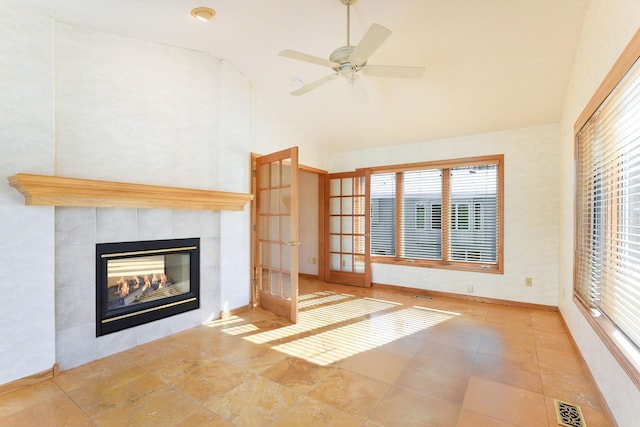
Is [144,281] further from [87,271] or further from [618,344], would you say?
[618,344]

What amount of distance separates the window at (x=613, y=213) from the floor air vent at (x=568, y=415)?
1.59 feet

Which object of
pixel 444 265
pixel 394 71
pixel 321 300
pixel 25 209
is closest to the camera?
pixel 25 209

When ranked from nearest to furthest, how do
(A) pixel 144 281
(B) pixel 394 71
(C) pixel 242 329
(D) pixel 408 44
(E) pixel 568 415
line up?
(E) pixel 568 415 < (B) pixel 394 71 < (D) pixel 408 44 < (A) pixel 144 281 < (C) pixel 242 329

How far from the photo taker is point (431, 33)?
2.73 m

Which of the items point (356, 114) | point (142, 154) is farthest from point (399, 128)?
point (142, 154)

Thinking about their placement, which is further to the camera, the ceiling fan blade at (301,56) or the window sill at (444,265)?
the window sill at (444,265)

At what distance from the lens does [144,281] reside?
3.04 m

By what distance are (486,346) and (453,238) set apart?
6.69 ft

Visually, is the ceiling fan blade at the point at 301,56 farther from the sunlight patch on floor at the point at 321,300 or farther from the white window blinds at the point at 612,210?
the sunlight patch on floor at the point at 321,300

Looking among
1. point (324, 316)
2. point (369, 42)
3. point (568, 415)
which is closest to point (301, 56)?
point (369, 42)

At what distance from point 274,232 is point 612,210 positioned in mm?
3214

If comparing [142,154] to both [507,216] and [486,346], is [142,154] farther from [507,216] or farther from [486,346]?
[507,216]

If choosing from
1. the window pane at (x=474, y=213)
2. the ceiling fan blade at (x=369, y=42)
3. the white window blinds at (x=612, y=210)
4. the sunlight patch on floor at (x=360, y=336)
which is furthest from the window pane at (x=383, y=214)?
the ceiling fan blade at (x=369, y=42)

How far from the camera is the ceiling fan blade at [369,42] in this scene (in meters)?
1.90
